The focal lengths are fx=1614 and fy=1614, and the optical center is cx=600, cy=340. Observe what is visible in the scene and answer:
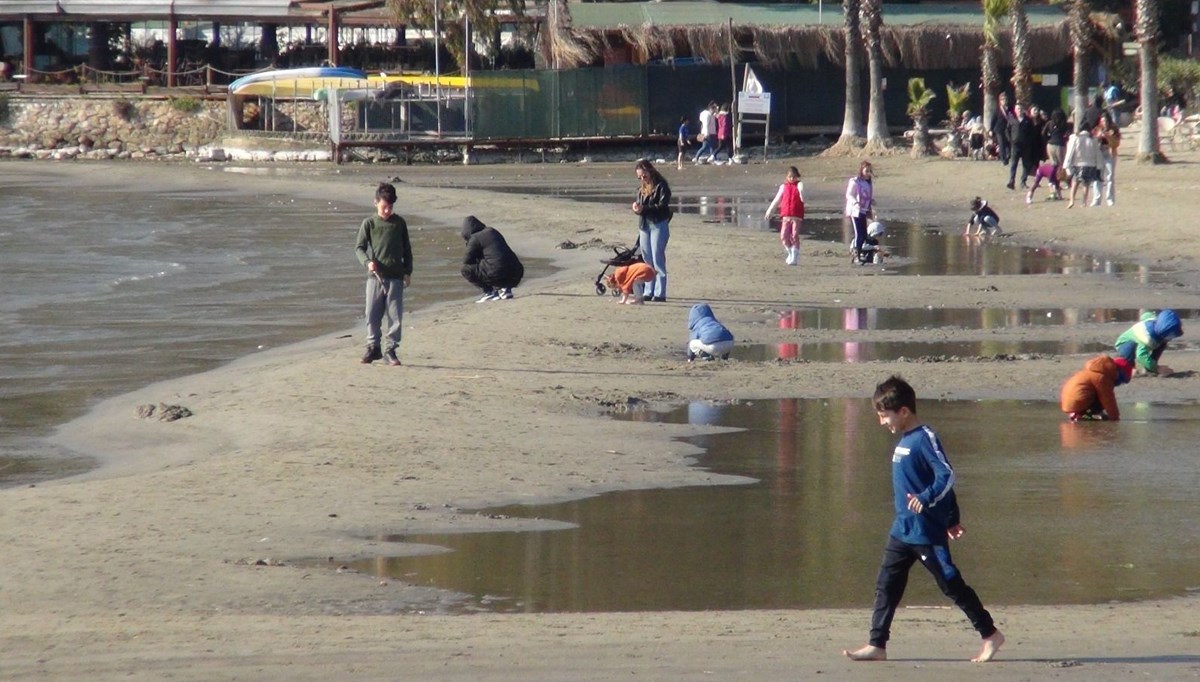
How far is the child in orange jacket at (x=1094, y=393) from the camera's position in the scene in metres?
12.0

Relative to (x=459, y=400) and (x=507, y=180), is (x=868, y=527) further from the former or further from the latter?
(x=507, y=180)

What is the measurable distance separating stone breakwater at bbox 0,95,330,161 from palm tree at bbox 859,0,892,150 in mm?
21937

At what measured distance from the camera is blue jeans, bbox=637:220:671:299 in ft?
60.4

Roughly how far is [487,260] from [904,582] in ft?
40.4

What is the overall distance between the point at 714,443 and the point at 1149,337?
13.9 ft

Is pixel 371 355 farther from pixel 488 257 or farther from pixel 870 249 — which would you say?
pixel 870 249

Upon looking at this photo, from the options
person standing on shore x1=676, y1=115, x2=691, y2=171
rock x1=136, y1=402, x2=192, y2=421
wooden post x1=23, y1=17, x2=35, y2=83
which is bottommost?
Result: rock x1=136, y1=402, x2=192, y2=421

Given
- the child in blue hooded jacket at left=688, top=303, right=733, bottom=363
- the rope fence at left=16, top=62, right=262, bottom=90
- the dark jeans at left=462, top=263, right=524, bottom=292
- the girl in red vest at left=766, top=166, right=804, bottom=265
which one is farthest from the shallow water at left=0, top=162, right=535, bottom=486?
the rope fence at left=16, top=62, right=262, bottom=90

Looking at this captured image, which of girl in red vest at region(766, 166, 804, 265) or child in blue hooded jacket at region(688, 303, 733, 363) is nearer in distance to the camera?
child in blue hooded jacket at region(688, 303, 733, 363)

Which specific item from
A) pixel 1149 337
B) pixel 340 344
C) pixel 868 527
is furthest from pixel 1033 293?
pixel 868 527

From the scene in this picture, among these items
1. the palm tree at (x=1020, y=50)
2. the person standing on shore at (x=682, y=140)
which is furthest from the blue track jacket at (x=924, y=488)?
the person standing on shore at (x=682, y=140)

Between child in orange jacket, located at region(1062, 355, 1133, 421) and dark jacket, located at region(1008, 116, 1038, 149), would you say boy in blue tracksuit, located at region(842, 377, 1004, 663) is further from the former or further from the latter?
dark jacket, located at region(1008, 116, 1038, 149)

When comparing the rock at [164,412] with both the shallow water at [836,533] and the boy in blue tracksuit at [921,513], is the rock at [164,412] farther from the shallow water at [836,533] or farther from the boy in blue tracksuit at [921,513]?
the boy in blue tracksuit at [921,513]

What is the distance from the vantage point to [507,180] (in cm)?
4116
